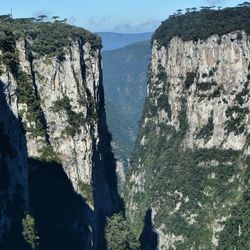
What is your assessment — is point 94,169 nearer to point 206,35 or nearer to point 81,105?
point 81,105

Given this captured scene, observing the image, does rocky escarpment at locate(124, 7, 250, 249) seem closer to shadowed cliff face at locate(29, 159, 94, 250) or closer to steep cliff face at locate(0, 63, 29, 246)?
shadowed cliff face at locate(29, 159, 94, 250)

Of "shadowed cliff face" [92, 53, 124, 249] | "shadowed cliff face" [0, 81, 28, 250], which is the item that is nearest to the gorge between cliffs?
"shadowed cliff face" [0, 81, 28, 250]

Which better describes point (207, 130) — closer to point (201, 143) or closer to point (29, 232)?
point (201, 143)

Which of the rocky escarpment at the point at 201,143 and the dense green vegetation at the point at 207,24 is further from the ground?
the dense green vegetation at the point at 207,24

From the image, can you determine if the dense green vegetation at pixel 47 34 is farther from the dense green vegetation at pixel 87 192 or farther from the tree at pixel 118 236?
the tree at pixel 118 236

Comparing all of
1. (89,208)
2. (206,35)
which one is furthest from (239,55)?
(89,208)

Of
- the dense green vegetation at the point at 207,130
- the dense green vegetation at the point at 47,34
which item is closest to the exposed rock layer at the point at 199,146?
the dense green vegetation at the point at 207,130

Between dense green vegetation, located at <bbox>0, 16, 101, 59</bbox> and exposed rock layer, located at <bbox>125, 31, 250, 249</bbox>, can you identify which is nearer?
dense green vegetation, located at <bbox>0, 16, 101, 59</bbox>
